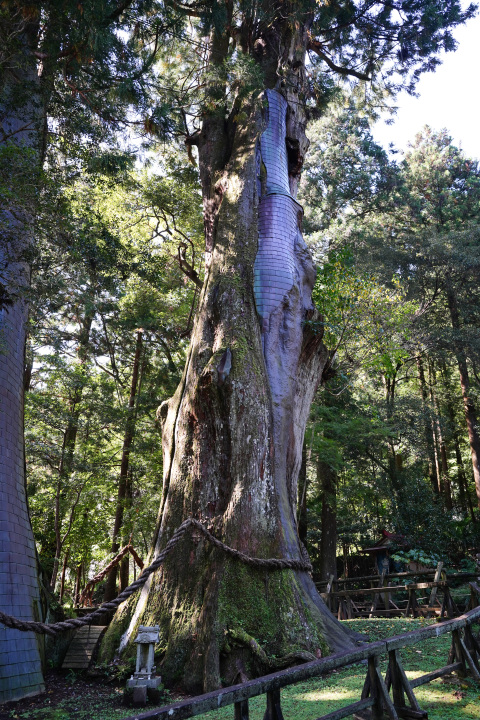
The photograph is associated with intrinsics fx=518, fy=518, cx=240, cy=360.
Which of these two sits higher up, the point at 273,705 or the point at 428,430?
the point at 428,430

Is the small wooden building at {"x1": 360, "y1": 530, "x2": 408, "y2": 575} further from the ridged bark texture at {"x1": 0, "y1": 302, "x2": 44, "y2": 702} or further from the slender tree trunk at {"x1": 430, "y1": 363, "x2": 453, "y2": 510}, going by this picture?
the ridged bark texture at {"x1": 0, "y1": 302, "x2": 44, "y2": 702}

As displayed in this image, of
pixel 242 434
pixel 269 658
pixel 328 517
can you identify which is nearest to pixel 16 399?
pixel 242 434

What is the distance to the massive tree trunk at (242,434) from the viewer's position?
534cm

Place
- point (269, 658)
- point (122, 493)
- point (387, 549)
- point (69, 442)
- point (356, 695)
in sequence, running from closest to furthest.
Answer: point (356, 695) → point (269, 658) → point (122, 493) → point (69, 442) → point (387, 549)

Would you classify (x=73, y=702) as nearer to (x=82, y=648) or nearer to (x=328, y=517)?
(x=82, y=648)

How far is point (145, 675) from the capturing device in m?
4.76

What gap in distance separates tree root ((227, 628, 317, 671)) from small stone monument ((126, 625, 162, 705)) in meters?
0.84

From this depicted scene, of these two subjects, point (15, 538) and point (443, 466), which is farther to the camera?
point (443, 466)

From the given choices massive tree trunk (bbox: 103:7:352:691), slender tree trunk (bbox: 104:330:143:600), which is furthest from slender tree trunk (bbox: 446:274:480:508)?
massive tree trunk (bbox: 103:7:352:691)

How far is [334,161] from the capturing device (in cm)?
1989

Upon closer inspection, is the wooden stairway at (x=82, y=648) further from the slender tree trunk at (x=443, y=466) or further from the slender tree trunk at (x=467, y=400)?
the slender tree trunk at (x=443, y=466)

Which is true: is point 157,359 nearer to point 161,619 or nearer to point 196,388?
point 196,388

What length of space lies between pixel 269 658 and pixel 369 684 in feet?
5.10

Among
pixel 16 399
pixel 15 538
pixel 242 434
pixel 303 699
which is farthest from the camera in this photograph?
pixel 16 399
